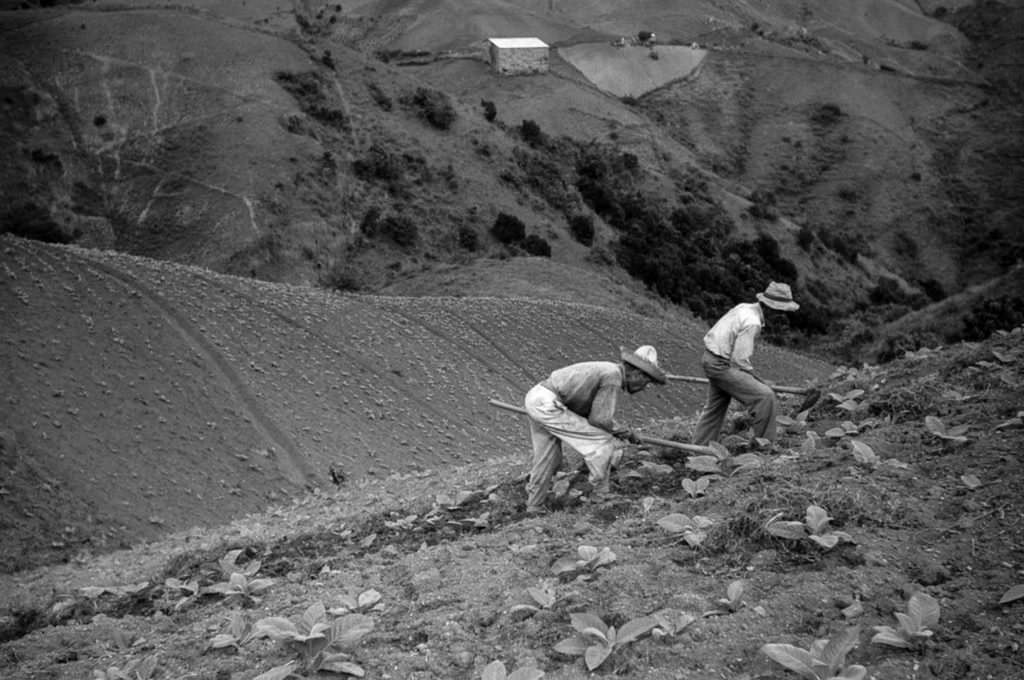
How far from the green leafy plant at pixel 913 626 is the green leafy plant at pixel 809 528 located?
1303 mm

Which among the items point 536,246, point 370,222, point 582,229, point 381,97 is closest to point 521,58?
point 381,97

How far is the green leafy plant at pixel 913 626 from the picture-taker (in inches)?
273

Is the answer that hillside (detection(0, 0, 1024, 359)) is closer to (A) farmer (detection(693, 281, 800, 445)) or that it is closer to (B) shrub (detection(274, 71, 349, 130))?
(B) shrub (detection(274, 71, 349, 130))

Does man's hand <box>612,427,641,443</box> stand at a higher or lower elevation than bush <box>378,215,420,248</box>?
higher

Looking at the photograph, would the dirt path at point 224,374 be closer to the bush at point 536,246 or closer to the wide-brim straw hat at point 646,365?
the wide-brim straw hat at point 646,365

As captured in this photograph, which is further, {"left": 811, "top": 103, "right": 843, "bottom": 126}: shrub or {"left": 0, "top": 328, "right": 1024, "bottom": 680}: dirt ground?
{"left": 811, "top": 103, "right": 843, "bottom": 126}: shrub

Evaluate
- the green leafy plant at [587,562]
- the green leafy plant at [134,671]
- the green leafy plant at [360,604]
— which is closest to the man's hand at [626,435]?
the green leafy plant at [587,562]

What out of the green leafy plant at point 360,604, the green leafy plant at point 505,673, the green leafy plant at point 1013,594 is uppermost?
the green leafy plant at point 1013,594

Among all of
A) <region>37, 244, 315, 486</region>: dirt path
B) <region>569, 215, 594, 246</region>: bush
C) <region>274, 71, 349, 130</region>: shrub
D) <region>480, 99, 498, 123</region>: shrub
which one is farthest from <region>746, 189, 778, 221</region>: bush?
<region>37, 244, 315, 486</region>: dirt path

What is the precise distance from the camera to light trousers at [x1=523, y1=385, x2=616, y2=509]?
35.2 feet

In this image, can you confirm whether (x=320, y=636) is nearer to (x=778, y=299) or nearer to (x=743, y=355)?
(x=743, y=355)

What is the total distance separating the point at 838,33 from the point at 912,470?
5233 inches

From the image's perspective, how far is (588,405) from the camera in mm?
10773

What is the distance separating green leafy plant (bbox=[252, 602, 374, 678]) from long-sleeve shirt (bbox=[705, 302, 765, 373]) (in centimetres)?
543
